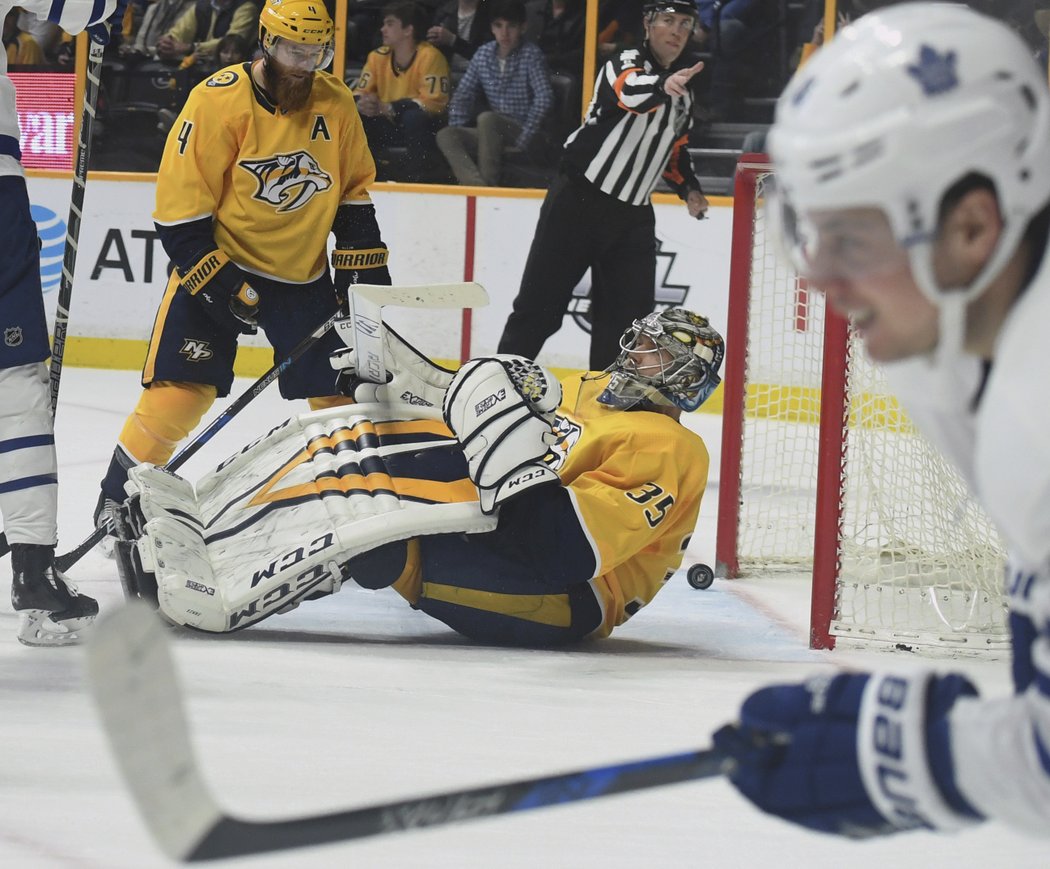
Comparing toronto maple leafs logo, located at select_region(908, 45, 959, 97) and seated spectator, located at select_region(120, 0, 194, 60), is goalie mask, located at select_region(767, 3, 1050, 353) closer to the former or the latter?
toronto maple leafs logo, located at select_region(908, 45, 959, 97)

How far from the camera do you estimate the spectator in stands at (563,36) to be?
611 centimetres

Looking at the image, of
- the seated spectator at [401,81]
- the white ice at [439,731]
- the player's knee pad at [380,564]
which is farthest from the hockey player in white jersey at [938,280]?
the seated spectator at [401,81]

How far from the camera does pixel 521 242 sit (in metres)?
5.64

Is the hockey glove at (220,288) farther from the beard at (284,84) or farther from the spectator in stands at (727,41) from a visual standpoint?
the spectator in stands at (727,41)

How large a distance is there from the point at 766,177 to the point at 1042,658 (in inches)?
97.0

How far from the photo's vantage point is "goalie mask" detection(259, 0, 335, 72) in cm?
294

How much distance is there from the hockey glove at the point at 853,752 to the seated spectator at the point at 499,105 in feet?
17.1

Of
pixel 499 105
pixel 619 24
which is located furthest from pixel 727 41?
pixel 499 105

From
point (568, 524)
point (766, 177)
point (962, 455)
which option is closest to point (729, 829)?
point (568, 524)

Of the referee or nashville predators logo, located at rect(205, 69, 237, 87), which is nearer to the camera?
nashville predators logo, located at rect(205, 69, 237, 87)

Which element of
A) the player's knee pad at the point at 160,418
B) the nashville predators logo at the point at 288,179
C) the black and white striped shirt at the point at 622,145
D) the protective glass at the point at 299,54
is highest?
the protective glass at the point at 299,54

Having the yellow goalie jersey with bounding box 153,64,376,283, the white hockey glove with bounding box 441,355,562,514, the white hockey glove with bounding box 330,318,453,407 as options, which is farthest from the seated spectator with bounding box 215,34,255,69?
the white hockey glove with bounding box 441,355,562,514

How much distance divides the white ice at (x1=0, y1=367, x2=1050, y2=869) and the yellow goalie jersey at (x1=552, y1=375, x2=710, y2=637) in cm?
14

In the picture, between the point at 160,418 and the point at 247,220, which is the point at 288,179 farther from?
the point at 160,418
